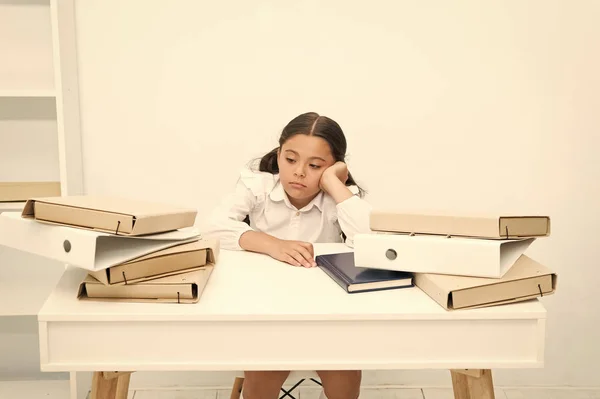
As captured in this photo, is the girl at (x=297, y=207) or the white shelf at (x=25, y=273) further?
the white shelf at (x=25, y=273)

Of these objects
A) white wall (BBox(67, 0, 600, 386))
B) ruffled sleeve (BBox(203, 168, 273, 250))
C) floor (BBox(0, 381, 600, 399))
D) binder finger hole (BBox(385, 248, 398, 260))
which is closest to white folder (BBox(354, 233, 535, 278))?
binder finger hole (BBox(385, 248, 398, 260))

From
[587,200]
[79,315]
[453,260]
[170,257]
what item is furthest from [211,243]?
[587,200]

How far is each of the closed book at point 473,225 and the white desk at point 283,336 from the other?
0.13m

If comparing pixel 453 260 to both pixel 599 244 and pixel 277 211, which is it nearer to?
pixel 277 211

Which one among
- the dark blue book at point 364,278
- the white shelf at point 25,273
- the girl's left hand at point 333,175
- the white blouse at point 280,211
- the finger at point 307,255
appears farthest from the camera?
the white shelf at point 25,273

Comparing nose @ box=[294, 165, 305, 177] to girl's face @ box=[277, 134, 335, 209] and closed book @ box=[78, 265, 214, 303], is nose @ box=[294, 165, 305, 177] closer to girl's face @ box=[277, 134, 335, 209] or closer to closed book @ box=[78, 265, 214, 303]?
girl's face @ box=[277, 134, 335, 209]

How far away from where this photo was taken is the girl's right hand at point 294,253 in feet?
4.14

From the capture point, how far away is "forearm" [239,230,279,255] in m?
1.38

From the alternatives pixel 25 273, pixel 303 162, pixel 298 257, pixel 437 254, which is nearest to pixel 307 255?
pixel 298 257

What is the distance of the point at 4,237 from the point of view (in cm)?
106

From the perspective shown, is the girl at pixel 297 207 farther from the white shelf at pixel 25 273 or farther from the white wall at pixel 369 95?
the white shelf at pixel 25 273

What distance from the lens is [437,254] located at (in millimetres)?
1028

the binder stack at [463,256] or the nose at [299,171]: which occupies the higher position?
the nose at [299,171]

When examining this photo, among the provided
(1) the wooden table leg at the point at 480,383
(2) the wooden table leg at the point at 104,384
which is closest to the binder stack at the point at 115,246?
(2) the wooden table leg at the point at 104,384
